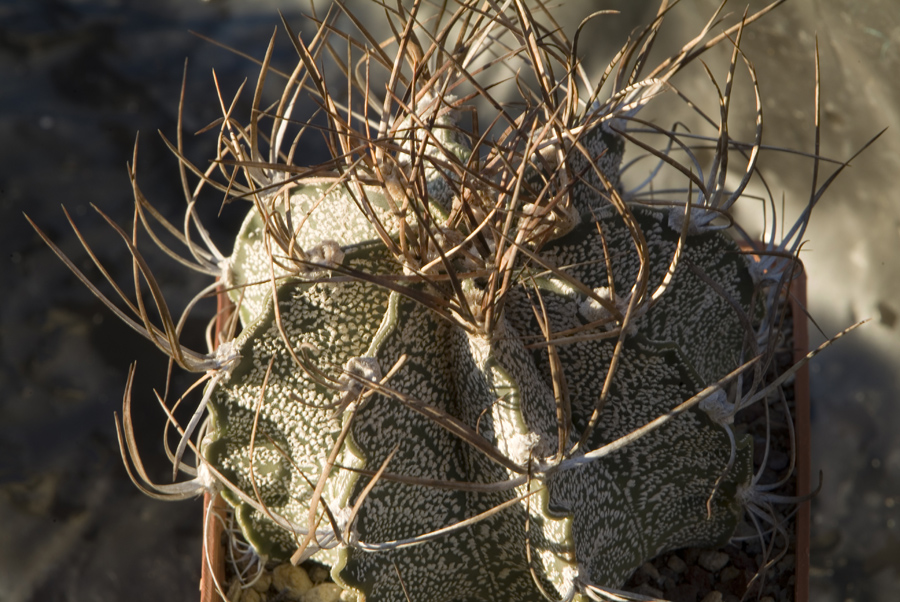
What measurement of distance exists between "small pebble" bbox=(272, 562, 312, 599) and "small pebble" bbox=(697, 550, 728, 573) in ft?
0.88

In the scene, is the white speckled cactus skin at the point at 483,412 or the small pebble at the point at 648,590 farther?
the small pebble at the point at 648,590

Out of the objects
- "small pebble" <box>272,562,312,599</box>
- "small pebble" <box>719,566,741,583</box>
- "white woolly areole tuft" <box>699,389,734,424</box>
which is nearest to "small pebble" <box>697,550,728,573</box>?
"small pebble" <box>719,566,741,583</box>

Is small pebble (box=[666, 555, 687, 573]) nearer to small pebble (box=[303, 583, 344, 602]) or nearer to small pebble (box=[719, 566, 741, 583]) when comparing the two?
small pebble (box=[719, 566, 741, 583])

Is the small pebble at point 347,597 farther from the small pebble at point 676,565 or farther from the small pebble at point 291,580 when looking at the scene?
the small pebble at point 676,565

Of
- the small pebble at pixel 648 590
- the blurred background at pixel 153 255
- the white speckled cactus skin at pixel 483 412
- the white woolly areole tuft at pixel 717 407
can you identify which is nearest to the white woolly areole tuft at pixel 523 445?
the white speckled cactus skin at pixel 483 412

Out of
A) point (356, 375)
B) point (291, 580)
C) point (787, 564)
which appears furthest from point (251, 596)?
point (787, 564)

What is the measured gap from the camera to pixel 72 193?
764mm

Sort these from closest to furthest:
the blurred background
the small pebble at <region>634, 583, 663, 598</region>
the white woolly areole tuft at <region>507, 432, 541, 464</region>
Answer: the white woolly areole tuft at <region>507, 432, 541, 464</region>
the small pebble at <region>634, 583, 663, 598</region>
the blurred background

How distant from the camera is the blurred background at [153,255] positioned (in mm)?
631

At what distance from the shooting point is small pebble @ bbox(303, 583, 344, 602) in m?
0.49

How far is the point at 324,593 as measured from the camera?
1.63ft

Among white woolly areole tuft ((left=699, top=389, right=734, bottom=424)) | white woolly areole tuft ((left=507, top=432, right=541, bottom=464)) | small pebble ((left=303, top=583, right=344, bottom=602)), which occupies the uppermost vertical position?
white woolly areole tuft ((left=699, top=389, right=734, bottom=424))

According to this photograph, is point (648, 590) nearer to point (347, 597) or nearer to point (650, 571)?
point (650, 571)

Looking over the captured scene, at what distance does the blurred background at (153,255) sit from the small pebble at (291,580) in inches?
6.1
